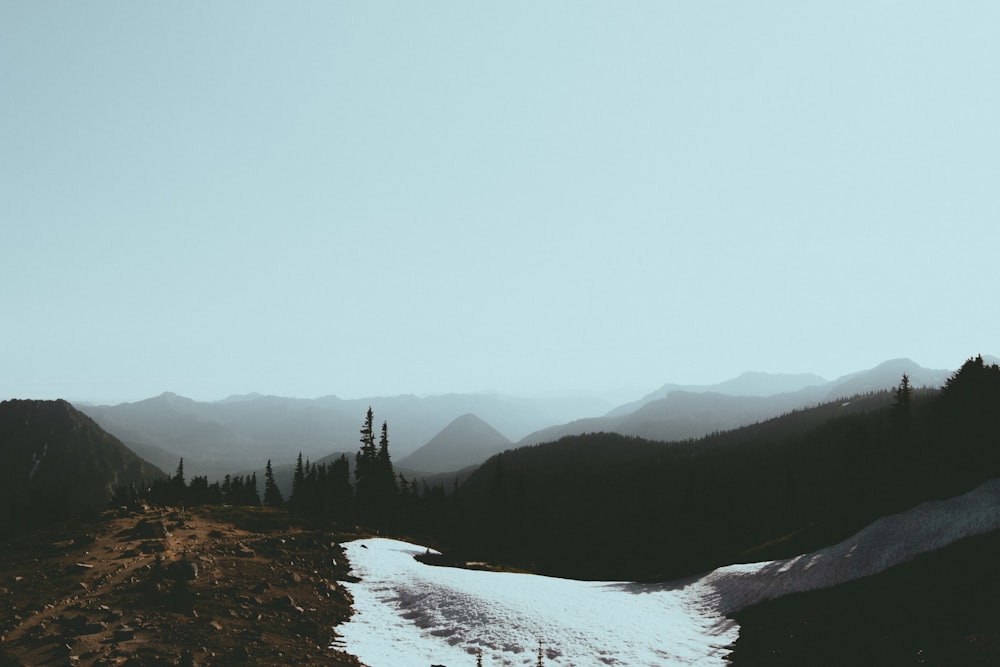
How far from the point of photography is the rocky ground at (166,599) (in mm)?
21750

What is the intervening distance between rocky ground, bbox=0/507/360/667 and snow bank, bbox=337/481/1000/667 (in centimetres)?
263

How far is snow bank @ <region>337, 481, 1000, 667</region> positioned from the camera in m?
26.7

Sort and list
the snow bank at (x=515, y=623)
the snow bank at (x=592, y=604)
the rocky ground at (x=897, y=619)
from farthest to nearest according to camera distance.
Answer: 1. the snow bank at (x=592, y=604)
2. the snow bank at (x=515, y=623)
3. the rocky ground at (x=897, y=619)

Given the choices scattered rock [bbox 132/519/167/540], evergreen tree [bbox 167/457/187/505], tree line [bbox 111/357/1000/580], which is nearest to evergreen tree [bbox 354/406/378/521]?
tree line [bbox 111/357/1000/580]

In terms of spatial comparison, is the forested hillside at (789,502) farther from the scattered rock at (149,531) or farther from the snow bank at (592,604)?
the scattered rock at (149,531)

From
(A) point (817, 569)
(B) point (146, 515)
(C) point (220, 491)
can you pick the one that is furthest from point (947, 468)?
(C) point (220, 491)

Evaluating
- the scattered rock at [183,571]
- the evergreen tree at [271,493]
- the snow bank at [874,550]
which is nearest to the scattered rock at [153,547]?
the scattered rock at [183,571]

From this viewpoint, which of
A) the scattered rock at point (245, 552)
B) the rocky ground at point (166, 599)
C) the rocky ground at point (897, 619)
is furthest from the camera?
the scattered rock at point (245, 552)

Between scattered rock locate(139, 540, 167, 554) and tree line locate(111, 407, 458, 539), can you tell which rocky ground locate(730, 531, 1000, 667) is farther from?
tree line locate(111, 407, 458, 539)

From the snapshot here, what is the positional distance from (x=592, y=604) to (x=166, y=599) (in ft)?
85.4

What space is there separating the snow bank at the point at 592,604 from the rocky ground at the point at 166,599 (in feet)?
8.62

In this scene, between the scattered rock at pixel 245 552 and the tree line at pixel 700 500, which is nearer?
the scattered rock at pixel 245 552

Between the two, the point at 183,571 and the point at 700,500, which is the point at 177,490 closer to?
the point at 183,571

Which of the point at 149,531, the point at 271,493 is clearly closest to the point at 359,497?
the point at 271,493
